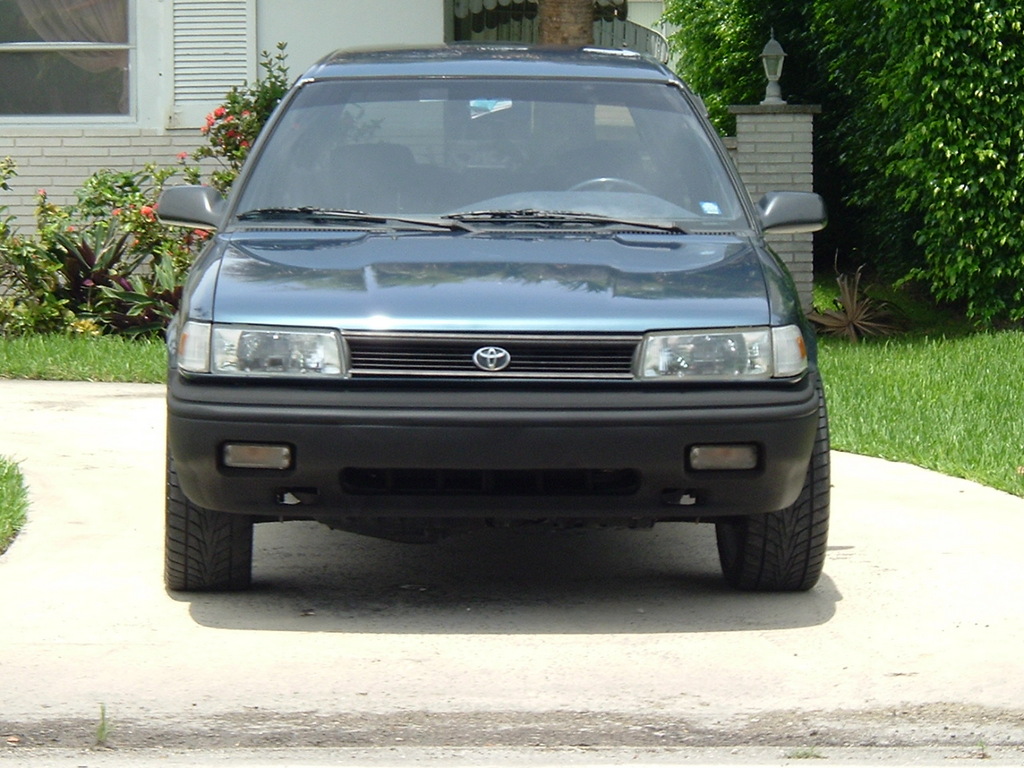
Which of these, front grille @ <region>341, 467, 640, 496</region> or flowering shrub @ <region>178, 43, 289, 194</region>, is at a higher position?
flowering shrub @ <region>178, 43, 289, 194</region>

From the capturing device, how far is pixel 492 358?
15.0 ft

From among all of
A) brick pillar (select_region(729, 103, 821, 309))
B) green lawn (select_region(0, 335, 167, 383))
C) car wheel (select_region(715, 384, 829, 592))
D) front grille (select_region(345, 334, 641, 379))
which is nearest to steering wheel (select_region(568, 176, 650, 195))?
car wheel (select_region(715, 384, 829, 592))

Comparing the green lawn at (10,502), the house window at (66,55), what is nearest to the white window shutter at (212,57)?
the house window at (66,55)

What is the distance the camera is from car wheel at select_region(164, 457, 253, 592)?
505cm

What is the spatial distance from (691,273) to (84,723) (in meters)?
2.08

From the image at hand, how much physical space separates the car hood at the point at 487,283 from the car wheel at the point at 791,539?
1.72 ft

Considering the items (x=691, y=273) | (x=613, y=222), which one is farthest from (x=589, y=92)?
(x=691, y=273)

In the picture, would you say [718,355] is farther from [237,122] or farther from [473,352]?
[237,122]

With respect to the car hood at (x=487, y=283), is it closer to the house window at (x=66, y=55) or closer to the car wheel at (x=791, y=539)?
the car wheel at (x=791, y=539)

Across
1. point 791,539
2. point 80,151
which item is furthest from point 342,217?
point 80,151

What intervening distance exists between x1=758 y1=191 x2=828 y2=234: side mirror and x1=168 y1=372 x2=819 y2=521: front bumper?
3.63ft

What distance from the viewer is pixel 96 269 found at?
464 inches

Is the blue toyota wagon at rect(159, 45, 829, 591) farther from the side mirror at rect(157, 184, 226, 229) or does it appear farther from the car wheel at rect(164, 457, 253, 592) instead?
the side mirror at rect(157, 184, 226, 229)

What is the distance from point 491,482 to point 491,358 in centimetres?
36
